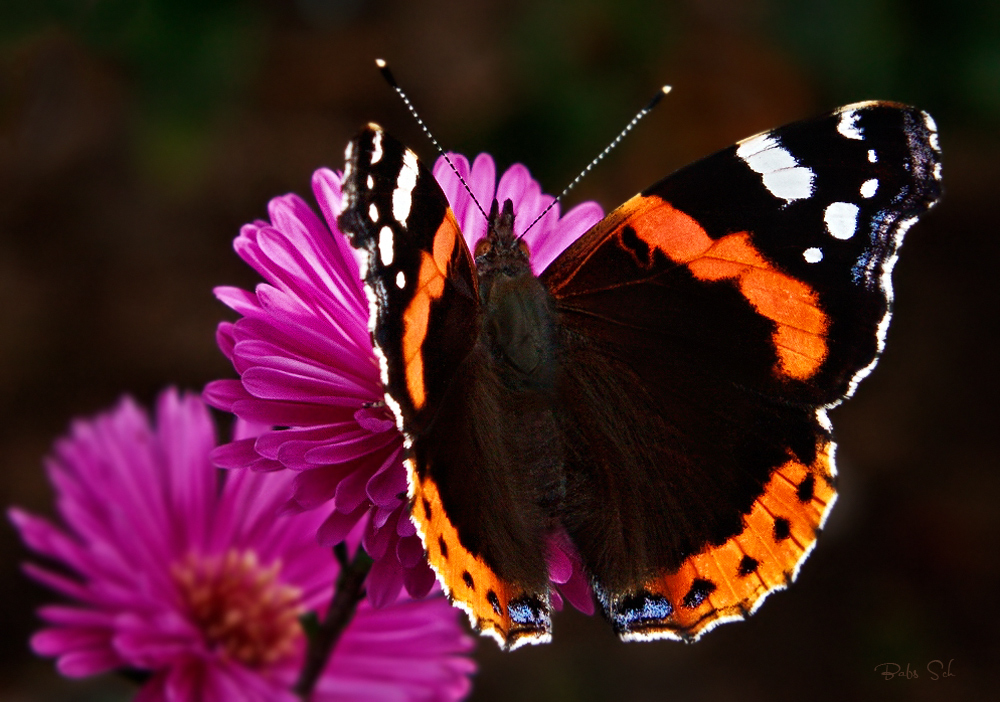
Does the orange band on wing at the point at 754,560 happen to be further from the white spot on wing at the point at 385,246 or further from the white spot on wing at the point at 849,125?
the white spot on wing at the point at 385,246

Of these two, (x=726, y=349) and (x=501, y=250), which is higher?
(x=726, y=349)

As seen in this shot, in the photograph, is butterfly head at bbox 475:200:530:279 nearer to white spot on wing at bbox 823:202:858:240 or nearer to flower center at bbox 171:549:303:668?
white spot on wing at bbox 823:202:858:240

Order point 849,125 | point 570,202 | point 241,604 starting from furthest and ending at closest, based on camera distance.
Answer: point 570,202 < point 241,604 < point 849,125

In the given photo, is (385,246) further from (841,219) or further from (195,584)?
(195,584)

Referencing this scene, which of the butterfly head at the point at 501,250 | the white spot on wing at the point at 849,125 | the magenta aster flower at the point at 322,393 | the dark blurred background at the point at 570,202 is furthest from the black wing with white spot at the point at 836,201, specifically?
the dark blurred background at the point at 570,202

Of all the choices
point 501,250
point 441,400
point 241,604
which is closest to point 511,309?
point 501,250

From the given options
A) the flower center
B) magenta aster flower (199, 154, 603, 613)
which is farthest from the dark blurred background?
magenta aster flower (199, 154, 603, 613)

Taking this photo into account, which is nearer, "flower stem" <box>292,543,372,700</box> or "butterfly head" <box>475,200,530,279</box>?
"flower stem" <box>292,543,372,700</box>
